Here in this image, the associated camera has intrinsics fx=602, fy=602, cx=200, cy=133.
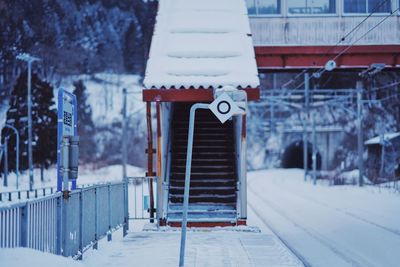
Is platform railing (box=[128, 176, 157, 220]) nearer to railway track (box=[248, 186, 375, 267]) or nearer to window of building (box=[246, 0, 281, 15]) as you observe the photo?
railway track (box=[248, 186, 375, 267])

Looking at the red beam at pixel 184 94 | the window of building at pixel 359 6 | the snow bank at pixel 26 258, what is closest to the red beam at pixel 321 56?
the window of building at pixel 359 6

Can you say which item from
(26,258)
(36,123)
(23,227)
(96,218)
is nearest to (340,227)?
(96,218)

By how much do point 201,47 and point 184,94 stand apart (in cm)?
256

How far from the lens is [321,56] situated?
69.5ft

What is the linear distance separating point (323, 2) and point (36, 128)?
3592cm

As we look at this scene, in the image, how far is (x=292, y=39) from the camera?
21438 mm

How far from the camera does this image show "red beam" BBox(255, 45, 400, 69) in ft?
68.6

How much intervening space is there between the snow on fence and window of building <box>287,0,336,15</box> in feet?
37.2

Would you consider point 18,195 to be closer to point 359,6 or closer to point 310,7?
point 310,7

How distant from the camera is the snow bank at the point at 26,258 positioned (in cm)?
685

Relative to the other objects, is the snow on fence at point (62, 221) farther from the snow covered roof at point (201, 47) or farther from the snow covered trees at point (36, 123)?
the snow covered trees at point (36, 123)

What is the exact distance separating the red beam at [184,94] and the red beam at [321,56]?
5.08m

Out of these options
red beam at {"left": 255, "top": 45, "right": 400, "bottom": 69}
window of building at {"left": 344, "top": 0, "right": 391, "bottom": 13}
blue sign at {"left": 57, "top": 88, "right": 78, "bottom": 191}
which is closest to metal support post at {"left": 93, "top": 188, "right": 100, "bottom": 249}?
blue sign at {"left": 57, "top": 88, "right": 78, "bottom": 191}

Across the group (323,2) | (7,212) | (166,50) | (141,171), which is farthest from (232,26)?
(141,171)
